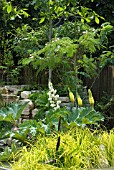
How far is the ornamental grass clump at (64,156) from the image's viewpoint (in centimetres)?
330

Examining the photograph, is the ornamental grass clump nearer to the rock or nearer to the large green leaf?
the large green leaf

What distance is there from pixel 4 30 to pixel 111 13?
266 cm

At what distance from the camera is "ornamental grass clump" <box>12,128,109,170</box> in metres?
3.30

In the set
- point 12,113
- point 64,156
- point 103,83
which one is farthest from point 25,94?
point 64,156

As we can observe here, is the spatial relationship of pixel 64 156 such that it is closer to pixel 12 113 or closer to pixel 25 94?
pixel 12 113

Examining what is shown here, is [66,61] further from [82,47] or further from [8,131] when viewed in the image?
[8,131]

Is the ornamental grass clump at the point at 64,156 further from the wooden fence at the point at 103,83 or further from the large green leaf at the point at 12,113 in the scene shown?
the wooden fence at the point at 103,83

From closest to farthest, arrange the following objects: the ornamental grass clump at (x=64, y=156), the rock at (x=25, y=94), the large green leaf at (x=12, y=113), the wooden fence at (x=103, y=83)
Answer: the ornamental grass clump at (x=64, y=156), the large green leaf at (x=12, y=113), the rock at (x=25, y=94), the wooden fence at (x=103, y=83)

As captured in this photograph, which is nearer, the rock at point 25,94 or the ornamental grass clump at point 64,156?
the ornamental grass clump at point 64,156

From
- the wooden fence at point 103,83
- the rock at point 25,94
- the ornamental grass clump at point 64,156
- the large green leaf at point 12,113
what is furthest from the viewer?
the wooden fence at point 103,83

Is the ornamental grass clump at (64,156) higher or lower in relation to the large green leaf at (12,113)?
lower

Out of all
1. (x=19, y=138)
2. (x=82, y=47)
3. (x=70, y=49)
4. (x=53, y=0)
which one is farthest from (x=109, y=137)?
(x=53, y=0)

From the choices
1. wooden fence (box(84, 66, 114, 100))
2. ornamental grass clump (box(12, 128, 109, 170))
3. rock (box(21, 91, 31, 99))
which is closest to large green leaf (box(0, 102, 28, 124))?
ornamental grass clump (box(12, 128, 109, 170))

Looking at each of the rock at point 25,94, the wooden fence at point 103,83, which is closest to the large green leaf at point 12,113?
the rock at point 25,94
